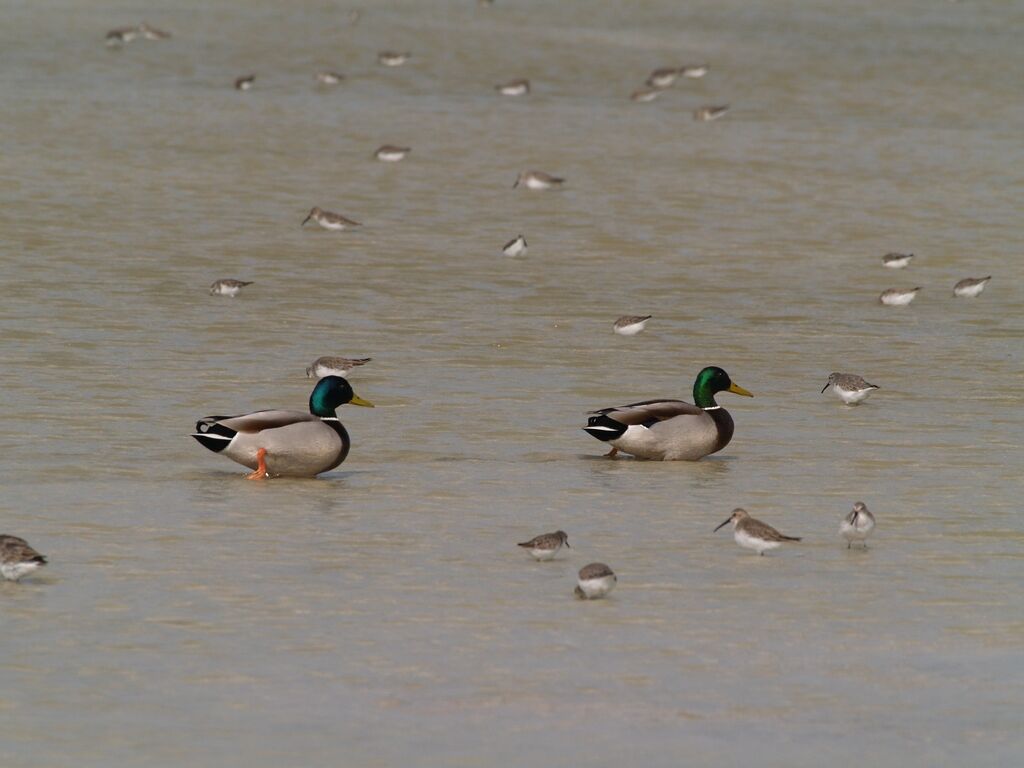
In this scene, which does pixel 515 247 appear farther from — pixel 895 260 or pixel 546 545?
pixel 546 545

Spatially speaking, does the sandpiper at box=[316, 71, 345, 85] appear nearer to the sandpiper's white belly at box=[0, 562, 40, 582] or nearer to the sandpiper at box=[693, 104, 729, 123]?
the sandpiper at box=[693, 104, 729, 123]

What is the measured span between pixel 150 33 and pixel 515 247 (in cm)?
2228

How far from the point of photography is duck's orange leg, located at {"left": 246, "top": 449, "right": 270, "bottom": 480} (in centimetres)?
1644

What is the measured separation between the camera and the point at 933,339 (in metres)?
24.9

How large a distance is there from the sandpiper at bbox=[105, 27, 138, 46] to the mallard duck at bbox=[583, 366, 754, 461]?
3299 centimetres

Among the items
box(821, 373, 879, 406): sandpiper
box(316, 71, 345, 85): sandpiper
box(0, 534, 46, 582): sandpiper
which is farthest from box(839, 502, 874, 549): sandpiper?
box(316, 71, 345, 85): sandpiper

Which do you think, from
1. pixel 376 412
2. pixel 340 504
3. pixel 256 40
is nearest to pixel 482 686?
pixel 340 504

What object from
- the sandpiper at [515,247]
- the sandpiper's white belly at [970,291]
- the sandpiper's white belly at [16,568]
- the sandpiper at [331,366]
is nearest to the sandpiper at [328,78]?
the sandpiper at [515,247]

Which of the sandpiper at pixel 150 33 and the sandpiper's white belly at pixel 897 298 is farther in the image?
the sandpiper at pixel 150 33

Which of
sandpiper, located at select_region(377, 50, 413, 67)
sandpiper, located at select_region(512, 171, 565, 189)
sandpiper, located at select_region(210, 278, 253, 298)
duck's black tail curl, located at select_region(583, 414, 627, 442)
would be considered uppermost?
sandpiper, located at select_region(377, 50, 413, 67)

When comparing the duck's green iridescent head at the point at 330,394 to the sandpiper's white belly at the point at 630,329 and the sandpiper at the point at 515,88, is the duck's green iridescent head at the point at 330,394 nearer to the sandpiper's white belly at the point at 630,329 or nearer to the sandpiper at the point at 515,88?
the sandpiper's white belly at the point at 630,329

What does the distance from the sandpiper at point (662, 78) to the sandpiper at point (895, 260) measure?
16589 mm

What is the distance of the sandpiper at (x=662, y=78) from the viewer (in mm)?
→ 45344

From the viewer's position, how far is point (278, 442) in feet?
54.1
